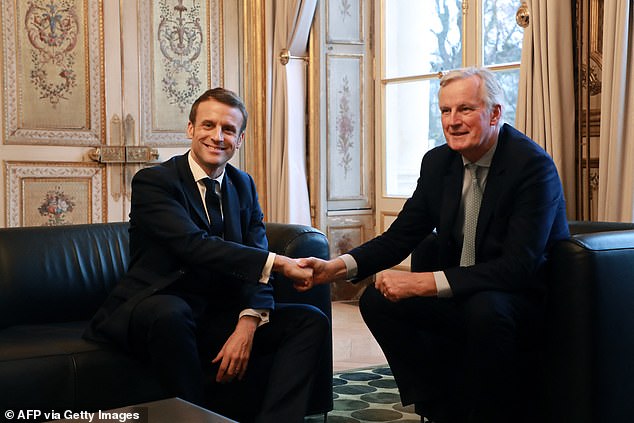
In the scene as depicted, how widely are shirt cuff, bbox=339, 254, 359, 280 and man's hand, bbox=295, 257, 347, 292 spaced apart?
0.05 ft

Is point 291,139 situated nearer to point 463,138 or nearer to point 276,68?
point 276,68

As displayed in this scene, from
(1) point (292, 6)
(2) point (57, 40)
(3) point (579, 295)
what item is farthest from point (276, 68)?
(3) point (579, 295)

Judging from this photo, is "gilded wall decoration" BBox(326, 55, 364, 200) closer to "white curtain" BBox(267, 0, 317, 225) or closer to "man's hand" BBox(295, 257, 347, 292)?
"white curtain" BBox(267, 0, 317, 225)

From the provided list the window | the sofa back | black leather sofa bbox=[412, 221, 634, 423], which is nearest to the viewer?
black leather sofa bbox=[412, 221, 634, 423]

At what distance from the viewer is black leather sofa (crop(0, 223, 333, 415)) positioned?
2.23 metres

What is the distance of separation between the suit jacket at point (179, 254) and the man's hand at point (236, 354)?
86mm

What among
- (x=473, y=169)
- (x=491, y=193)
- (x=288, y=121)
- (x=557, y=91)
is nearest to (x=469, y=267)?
(x=491, y=193)

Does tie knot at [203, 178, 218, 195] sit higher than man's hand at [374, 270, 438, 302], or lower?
higher

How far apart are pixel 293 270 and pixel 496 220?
628 mm

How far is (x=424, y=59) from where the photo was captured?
5.18 m

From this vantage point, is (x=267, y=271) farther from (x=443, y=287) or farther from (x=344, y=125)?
(x=344, y=125)

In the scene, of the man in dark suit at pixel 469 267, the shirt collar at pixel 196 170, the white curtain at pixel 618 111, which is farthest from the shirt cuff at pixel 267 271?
the white curtain at pixel 618 111

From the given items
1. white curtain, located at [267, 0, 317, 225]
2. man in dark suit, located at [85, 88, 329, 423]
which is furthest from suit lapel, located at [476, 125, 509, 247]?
white curtain, located at [267, 0, 317, 225]

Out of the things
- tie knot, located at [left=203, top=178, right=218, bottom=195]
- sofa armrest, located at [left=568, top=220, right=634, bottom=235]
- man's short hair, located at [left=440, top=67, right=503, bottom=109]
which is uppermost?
man's short hair, located at [left=440, top=67, right=503, bottom=109]
